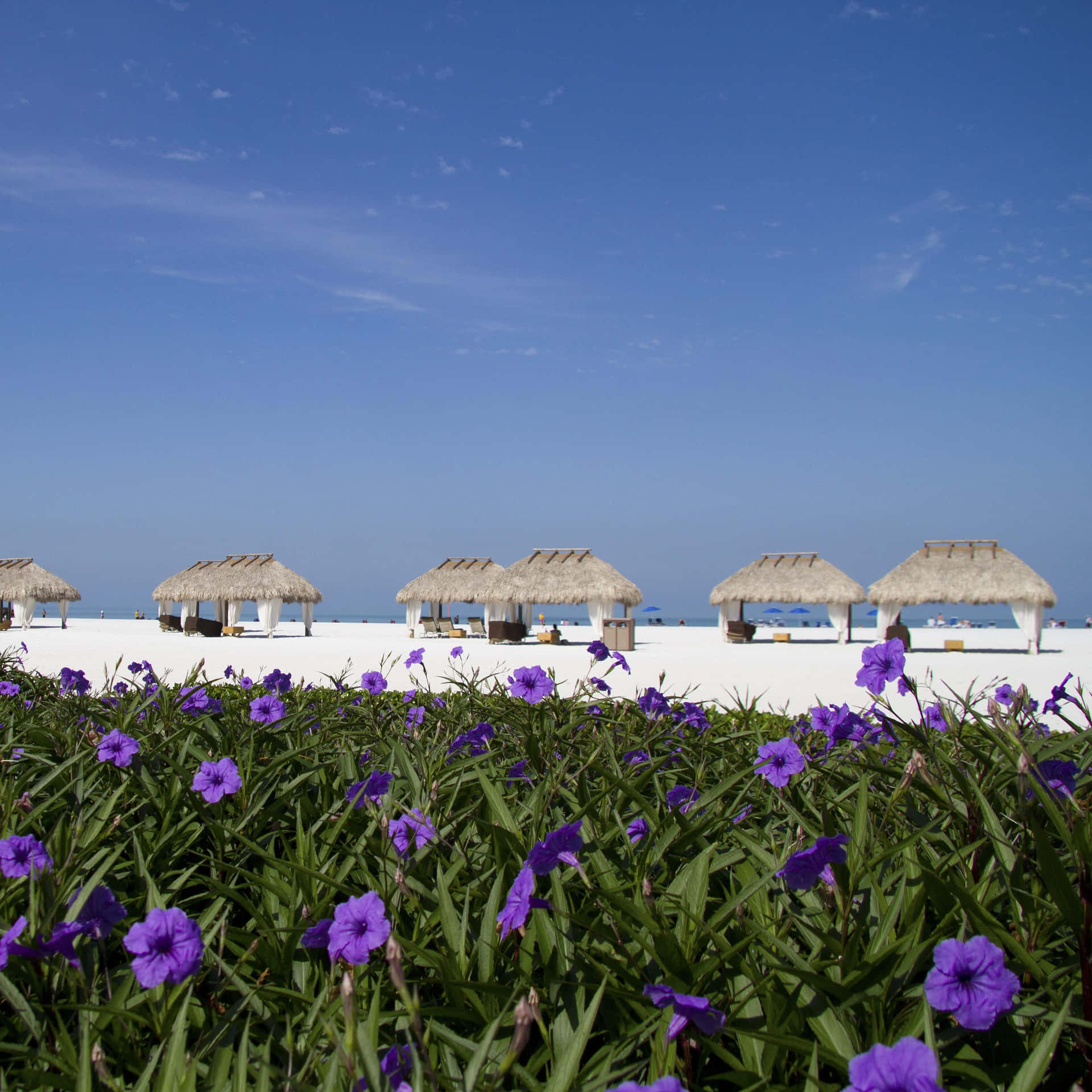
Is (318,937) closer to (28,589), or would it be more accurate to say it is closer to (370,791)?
(370,791)

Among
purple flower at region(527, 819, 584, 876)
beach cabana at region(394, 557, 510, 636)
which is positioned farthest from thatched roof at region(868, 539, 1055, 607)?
purple flower at region(527, 819, 584, 876)

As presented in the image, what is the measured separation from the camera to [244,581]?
34.9 metres

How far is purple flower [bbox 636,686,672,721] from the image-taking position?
11.1ft

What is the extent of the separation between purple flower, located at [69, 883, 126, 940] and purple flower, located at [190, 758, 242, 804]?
718 millimetres

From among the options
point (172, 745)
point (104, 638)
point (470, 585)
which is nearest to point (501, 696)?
point (172, 745)

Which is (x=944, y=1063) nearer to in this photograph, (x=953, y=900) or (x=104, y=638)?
(x=953, y=900)

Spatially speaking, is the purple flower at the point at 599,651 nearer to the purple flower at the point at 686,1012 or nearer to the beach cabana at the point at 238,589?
the purple flower at the point at 686,1012

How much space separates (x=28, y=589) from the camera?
38.0m

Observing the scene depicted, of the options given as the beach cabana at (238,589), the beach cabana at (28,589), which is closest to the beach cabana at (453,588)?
the beach cabana at (238,589)

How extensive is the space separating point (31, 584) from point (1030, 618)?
139ft

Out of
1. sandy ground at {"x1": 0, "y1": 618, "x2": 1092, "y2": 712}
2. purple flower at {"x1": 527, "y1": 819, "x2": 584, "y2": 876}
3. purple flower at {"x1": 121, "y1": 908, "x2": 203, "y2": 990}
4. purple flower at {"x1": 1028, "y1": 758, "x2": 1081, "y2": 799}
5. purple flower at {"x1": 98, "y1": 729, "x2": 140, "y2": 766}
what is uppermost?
purple flower at {"x1": 1028, "y1": 758, "x2": 1081, "y2": 799}

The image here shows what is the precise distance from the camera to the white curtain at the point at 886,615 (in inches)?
1183

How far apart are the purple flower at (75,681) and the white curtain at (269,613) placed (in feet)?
96.8

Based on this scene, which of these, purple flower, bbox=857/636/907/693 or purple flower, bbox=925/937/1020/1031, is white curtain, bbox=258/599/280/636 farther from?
purple flower, bbox=925/937/1020/1031
